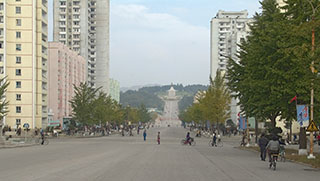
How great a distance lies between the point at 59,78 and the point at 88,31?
1790 inches

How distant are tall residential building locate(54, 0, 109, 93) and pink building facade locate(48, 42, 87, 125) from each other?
23.9 meters

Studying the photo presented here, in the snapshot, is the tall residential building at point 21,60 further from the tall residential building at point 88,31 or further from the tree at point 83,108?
the tall residential building at point 88,31

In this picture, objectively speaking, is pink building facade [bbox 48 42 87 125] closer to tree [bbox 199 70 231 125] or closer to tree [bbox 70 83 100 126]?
tree [bbox 70 83 100 126]

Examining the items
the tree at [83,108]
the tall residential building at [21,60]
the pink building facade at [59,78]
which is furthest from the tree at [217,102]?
the pink building facade at [59,78]

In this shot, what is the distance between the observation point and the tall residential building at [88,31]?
158 m

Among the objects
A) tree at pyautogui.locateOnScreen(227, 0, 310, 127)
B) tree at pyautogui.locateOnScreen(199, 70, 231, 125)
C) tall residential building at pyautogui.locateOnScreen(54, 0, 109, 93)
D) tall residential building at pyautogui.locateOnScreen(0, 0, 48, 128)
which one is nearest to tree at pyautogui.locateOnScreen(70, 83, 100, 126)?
tall residential building at pyautogui.locateOnScreen(0, 0, 48, 128)

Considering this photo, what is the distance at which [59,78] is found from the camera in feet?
406

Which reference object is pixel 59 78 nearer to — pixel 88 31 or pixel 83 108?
pixel 83 108

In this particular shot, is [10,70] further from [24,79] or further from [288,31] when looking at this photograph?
[288,31]

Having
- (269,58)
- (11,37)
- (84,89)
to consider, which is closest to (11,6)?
(11,37)

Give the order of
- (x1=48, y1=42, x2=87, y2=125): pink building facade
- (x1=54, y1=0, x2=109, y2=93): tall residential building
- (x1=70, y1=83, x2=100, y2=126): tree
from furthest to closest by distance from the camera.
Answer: (x1=54, y1=0, x2=109, y2=93): tall residential building
(x1=48, y1=42, x2=87, y2=125): pink building facade
(x1=70, y1=83, x2=100, y2=126): tree

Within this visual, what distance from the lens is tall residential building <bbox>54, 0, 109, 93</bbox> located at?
158 metres

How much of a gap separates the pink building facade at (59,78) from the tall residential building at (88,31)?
78.5ft

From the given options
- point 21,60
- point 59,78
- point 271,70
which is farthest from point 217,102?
point 271,70
